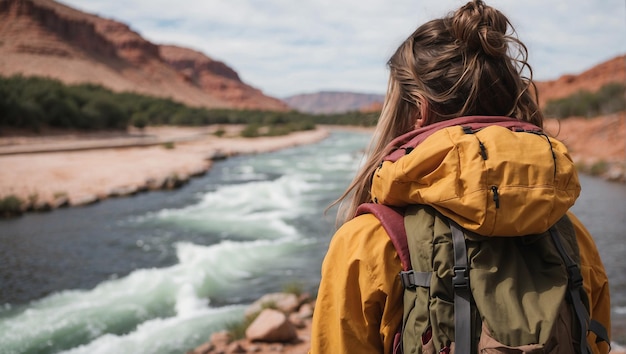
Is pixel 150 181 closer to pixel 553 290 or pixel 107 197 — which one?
pixel 107 197

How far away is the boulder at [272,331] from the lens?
539 cm

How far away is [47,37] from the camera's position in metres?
82.0

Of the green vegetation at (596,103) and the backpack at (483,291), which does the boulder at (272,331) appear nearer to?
the backpack at (483,291)

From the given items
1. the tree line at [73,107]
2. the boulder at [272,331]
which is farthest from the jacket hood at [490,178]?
the tree line at [73,107]

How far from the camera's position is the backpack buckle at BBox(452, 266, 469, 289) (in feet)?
3.63

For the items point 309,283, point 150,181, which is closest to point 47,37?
point 150,181

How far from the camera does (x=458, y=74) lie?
4.29 feet

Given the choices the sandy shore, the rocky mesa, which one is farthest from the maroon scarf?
the rocky mesa

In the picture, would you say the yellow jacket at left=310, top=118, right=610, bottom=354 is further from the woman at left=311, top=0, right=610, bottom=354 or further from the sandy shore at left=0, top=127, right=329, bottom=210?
the sandy shore at left=0, top=127, right=329, bottom=210

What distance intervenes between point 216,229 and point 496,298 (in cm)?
1080

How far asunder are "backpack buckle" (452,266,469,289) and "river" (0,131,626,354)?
528 centimetres

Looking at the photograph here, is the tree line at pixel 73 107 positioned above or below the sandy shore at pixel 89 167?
above

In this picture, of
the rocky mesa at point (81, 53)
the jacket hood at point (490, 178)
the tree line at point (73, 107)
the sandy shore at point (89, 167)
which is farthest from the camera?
the rocky mesa at point (81, 53)

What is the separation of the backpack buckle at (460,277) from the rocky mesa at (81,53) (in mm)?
77059
